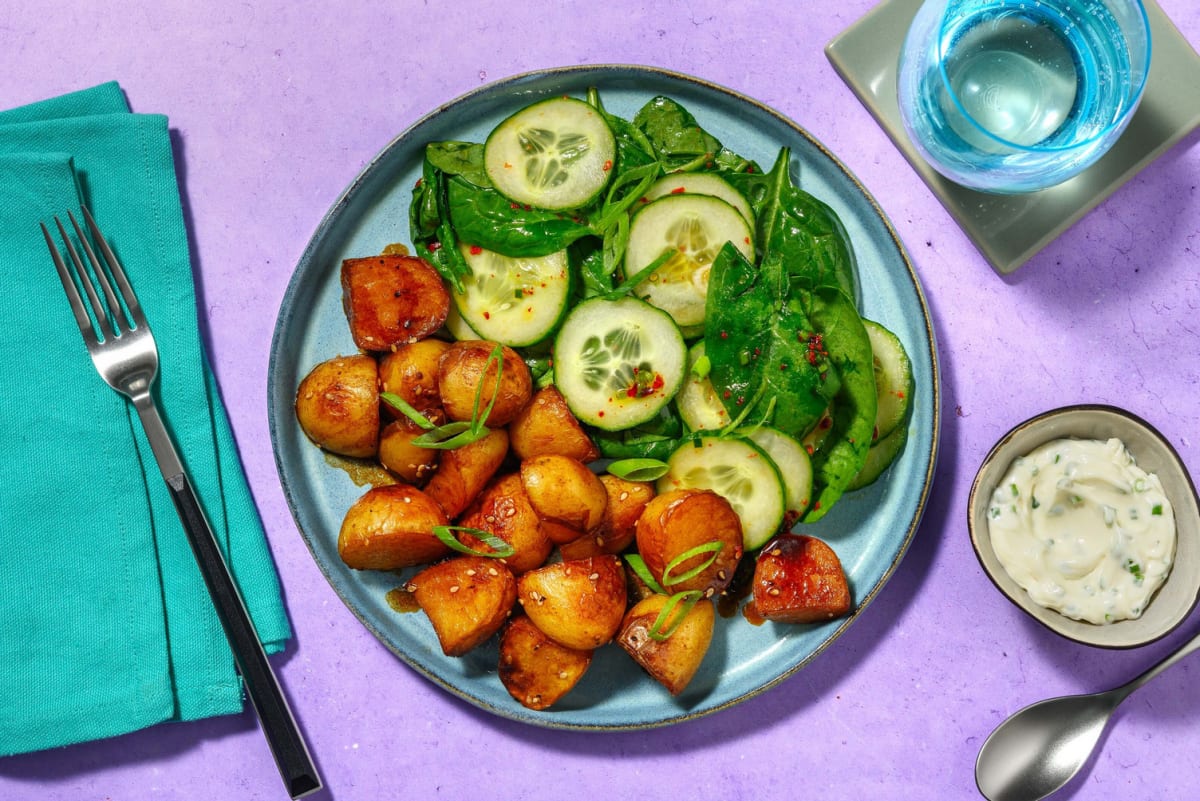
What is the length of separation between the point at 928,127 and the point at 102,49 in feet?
5.99

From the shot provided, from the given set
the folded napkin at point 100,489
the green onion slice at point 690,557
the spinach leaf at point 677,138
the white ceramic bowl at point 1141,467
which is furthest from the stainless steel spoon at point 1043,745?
the folded napkin at point 100,489

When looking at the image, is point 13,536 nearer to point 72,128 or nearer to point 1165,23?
point 72,128

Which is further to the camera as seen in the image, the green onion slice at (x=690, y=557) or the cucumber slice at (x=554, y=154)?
the cucumber slice at (x=554, y=154)

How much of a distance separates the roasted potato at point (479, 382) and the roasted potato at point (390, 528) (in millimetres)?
176

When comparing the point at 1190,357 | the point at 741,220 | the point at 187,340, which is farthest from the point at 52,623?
the point at 1190,357

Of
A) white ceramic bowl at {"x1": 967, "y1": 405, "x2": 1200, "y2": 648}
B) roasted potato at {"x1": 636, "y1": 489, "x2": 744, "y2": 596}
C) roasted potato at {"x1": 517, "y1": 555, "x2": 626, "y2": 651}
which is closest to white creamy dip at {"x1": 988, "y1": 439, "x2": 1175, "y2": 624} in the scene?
white ceramic bowl at {"x1": 967, "y1": 405, "x2": 1200, "y2": 648}

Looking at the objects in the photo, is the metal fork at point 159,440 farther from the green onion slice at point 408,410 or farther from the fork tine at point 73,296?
the green onion slice at point 408,410

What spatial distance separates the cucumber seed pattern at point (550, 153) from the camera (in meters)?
1.77

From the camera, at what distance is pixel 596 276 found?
5.84 ft

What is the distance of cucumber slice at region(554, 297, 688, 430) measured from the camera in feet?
5.57

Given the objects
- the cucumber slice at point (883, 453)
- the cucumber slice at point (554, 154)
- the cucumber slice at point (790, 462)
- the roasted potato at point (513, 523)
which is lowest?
the roasted potato at point (513, 523)

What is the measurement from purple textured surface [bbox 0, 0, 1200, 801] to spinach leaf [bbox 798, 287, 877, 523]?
359 mm

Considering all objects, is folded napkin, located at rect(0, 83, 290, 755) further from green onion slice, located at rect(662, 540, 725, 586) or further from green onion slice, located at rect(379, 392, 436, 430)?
green onion slice, located at rect(662, 540, 725, 586)

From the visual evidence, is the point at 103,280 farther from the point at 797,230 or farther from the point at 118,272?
the point at 797,230
